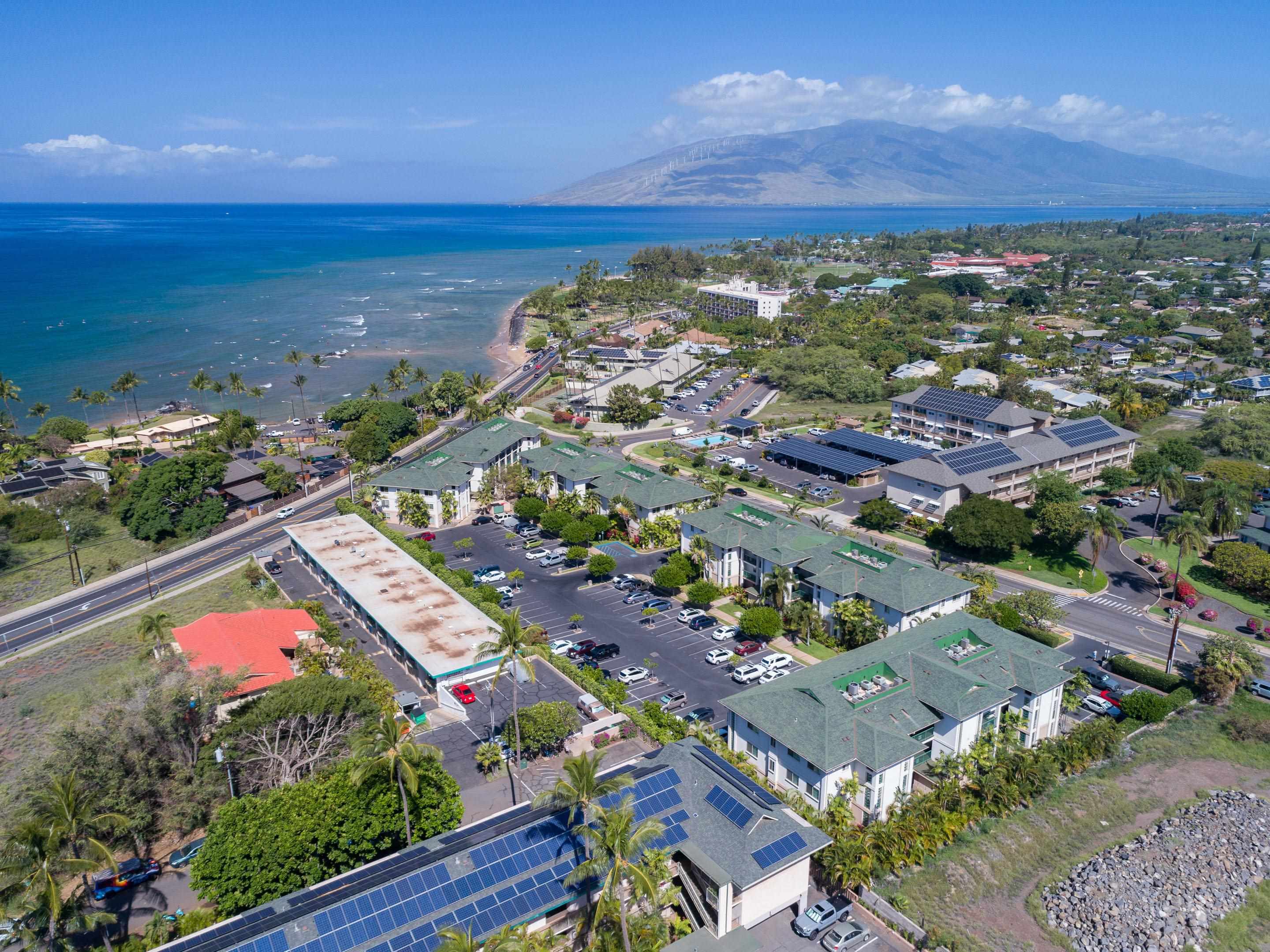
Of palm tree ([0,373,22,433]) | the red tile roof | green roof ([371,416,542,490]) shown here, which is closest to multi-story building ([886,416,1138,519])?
green roof ([371,416,542,490])

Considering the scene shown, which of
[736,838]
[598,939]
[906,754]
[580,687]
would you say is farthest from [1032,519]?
[598,939]

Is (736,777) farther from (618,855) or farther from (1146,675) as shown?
(1146,675)

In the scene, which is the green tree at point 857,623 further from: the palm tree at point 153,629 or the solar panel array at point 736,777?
the palm tree at point 153,629

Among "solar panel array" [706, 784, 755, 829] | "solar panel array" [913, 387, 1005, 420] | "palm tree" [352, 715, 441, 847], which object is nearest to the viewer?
"palm tree" [352, 715, 441, 847]

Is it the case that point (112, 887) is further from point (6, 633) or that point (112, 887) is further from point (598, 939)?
point (6, 633)

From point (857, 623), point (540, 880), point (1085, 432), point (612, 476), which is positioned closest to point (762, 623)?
point (857, 623)

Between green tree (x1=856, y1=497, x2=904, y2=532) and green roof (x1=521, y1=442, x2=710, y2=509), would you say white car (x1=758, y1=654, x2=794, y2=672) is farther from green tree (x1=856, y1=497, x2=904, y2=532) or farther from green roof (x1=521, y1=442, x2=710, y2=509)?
green tree (x1=856, y1=497, x2=904, y2=532)
